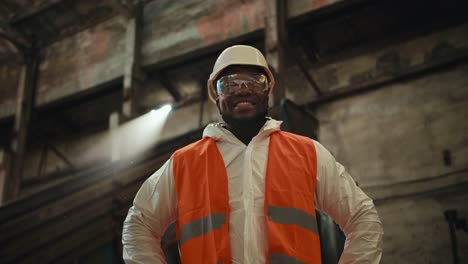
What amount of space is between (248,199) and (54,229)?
9.25 feet

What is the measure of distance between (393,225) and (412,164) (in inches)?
30.1

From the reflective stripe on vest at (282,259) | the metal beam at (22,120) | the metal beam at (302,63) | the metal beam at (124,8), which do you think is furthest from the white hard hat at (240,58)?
the metal beam at (22,120)

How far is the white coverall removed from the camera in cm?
200

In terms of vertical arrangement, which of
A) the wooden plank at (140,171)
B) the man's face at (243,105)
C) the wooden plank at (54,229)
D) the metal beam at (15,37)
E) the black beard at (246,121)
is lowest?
the wooden plank at (54,229)

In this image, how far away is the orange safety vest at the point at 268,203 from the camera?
1.94 meters

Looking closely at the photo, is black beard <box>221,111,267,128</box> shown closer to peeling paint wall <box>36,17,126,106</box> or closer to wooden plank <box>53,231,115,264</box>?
wooden plank <box>53,231,115,264</box>

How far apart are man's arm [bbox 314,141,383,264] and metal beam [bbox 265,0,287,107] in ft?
12.2

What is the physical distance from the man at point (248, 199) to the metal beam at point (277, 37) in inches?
140

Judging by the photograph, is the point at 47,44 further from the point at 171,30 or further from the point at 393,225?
the point at 393,225

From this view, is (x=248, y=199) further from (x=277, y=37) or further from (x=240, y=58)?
(x=277, y=37)

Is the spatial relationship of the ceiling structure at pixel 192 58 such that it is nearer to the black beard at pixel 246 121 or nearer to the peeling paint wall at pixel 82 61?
the peeling paint wall at pixel 82 61

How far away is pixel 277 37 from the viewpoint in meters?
6.40

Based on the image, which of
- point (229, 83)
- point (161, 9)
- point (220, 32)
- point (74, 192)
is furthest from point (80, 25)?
point (229, 83)

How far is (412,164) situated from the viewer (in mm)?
5941
